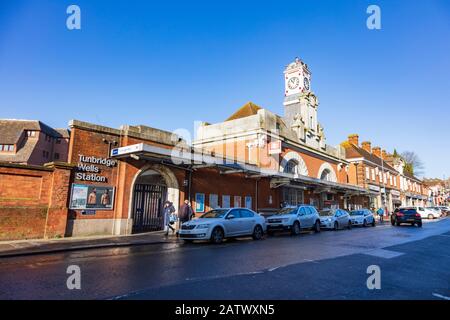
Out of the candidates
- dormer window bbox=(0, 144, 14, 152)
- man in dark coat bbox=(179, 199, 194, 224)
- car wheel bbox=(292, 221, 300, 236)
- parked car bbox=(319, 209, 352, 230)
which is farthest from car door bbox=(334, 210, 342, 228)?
dormer window bbox=(0, 144, 14, 152)

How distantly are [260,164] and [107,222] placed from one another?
46.4 feet

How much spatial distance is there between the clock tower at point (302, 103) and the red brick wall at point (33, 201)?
965 inches

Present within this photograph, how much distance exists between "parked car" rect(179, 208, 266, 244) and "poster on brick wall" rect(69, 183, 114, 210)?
462cm

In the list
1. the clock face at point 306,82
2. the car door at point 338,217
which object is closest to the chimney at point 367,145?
the clock face at point 306,82

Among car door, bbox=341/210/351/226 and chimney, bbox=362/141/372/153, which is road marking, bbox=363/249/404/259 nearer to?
car door, bbox=341/210/351/226

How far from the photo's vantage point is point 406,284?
238 inches

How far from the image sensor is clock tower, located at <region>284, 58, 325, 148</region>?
33219 mm

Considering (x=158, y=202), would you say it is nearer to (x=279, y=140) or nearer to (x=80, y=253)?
(x=80, y=253)

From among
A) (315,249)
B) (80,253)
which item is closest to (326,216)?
(315,249)

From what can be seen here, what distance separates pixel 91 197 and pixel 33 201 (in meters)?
2.38

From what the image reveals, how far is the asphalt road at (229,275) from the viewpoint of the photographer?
5123 millimetres

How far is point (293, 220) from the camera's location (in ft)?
54.3

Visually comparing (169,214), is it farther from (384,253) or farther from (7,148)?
(7,148)
